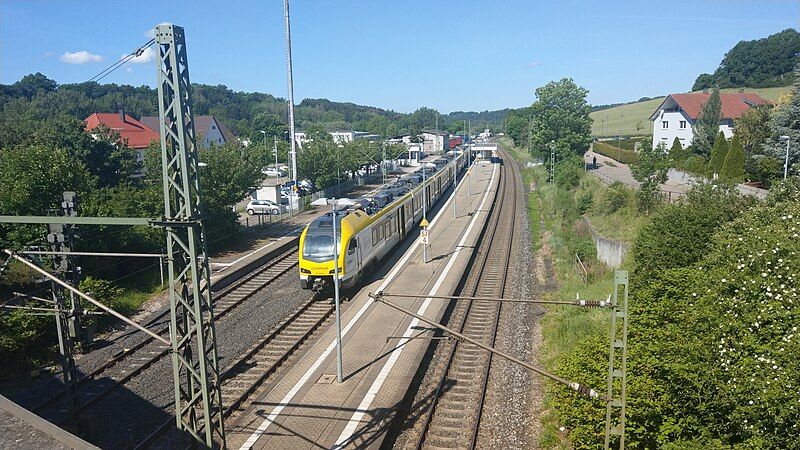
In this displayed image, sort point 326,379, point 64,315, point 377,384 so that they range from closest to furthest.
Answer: point 64,315 → point 377,384 → point 326,379

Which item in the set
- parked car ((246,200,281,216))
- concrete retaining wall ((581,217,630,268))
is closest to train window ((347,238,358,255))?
concrete retaining wall ((581,217,630,268))

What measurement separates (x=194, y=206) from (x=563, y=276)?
65.0 feet

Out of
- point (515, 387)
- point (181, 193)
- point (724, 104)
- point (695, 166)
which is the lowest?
point (515, 387)

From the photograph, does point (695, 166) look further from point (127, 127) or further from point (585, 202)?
point (127, 127)

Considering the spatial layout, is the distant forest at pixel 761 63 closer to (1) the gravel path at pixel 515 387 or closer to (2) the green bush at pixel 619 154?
(2) the green bush at pixel 619 154

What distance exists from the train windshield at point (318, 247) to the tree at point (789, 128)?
27876 mm

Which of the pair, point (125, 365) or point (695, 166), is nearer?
point (125, 365)

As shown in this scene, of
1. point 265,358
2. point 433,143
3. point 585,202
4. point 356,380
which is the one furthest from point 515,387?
point 433,143

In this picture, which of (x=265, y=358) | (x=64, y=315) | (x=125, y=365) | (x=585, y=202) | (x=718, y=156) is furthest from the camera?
(x=718, y=156)

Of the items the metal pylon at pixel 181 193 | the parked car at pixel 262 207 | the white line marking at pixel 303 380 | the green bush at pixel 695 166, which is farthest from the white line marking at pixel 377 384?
the green bush at pixel 695 166

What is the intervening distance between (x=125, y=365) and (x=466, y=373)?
32.2 feet

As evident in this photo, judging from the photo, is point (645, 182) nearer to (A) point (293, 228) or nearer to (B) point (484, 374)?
(B) point (484, 374)

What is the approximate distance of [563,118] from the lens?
60281mm

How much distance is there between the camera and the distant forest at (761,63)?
402ft
